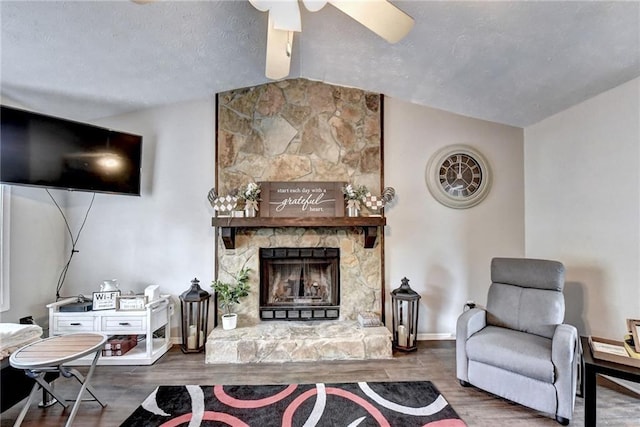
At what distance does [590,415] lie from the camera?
A: 1.87m

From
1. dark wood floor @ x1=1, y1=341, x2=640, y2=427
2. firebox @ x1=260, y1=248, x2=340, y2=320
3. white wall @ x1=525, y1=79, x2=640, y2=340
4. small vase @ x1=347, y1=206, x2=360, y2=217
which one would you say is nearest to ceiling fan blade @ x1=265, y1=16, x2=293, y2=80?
small vase @ x1=347, y1=206, x2=360, y2=217

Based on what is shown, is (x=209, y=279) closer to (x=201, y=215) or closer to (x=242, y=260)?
(x=242, y=260)

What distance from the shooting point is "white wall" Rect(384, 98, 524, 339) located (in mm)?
3611

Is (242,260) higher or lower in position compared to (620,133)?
lower

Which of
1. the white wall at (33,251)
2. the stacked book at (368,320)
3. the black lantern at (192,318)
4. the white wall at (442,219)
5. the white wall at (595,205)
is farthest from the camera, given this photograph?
the white wall at (442,219)

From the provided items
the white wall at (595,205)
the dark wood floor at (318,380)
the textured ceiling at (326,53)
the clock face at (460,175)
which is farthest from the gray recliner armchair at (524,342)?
the textured ceiling at (326,53)

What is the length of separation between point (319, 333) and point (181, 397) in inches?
53.4

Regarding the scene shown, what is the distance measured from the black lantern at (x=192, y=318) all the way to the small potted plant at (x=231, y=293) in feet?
0.56

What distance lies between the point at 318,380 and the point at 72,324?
246 centimetres

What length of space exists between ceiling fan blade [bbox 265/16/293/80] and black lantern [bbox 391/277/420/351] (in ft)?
8.04

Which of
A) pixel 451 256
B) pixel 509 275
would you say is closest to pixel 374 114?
pixel 451 256

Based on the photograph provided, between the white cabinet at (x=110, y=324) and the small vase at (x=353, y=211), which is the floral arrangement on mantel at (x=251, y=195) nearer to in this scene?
the small vase at (x=353, y=211)

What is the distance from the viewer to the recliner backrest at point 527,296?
2.46 metres

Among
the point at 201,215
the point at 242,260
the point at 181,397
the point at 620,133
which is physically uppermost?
the point at 620,133
